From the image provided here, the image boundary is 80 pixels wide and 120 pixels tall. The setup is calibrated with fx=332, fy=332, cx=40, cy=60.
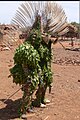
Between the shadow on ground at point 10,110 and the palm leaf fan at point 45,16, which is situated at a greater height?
the palm leaf fan at point 45,16

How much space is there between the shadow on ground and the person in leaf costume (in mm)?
295

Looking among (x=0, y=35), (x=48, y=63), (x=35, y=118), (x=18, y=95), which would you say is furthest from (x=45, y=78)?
(x=0, y=35)

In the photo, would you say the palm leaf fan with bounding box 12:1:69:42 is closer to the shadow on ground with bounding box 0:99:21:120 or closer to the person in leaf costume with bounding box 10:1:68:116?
the person in leaf costume with bounding box 10:1:68:116

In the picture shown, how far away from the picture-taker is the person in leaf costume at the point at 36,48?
244 inches

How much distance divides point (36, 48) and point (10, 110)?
4.61ft

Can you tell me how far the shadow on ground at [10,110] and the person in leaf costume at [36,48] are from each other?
0.97 feet

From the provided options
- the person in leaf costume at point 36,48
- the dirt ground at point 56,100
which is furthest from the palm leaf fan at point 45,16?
the dirt ground at point 56,100

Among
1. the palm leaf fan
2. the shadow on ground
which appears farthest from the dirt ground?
the palm leaf fan

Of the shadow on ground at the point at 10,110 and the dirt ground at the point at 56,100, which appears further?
the dirt ground at the point at 56,100

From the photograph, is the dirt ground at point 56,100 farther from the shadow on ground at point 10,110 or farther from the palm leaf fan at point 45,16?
the palm leaf fan at point 45,16

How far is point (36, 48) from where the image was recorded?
673 cm

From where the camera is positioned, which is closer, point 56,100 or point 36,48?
point 36,48

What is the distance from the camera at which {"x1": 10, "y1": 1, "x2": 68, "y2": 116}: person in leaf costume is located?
619cm

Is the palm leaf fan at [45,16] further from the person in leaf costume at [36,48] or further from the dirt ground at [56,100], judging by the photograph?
the dirt ground at [56,100]
